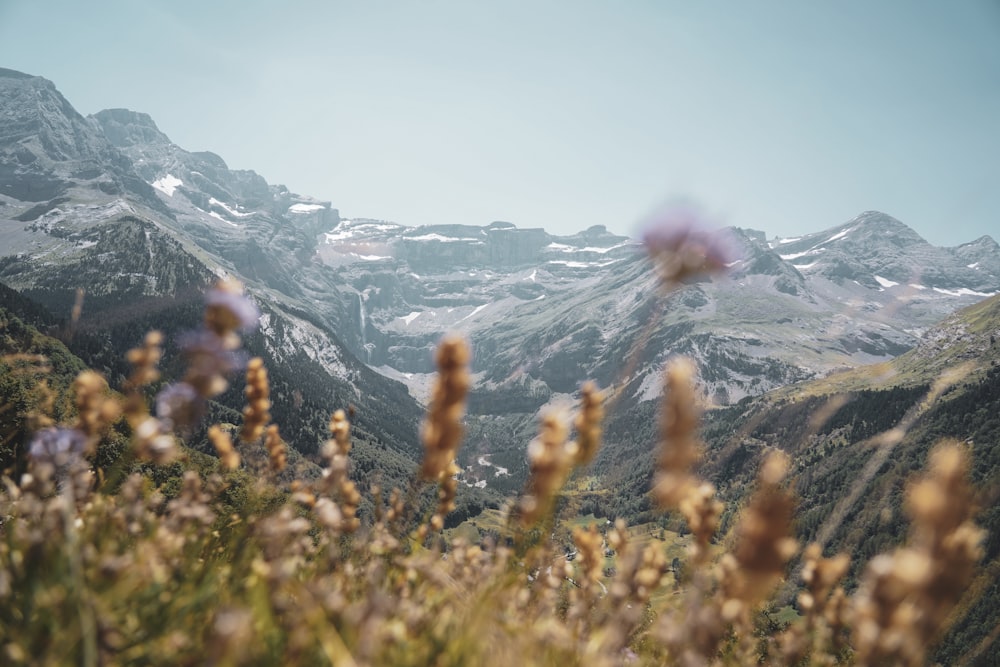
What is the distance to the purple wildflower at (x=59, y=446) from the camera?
446 centimetres

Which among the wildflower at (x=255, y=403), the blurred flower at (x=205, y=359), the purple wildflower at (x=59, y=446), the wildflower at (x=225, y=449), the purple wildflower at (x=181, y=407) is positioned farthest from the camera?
the wildflower at (x=225, y=449)

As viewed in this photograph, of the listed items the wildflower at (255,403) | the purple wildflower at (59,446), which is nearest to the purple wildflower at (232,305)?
the wildflower at (255,403)

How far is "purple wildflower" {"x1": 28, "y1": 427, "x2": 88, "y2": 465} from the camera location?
14.6 feet

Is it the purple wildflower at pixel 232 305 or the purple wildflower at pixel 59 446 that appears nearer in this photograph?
the purple wildflower at pixel 232 305

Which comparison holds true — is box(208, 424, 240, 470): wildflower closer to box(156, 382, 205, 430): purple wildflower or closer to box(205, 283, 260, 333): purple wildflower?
box(156, 382, 205, 430): purple wildflower

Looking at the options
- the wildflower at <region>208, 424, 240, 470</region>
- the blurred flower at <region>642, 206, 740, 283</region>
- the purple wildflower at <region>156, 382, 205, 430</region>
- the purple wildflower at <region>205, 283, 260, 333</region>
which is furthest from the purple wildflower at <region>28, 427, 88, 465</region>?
the blurred flower at <region>642, 206, 740, 283</region>

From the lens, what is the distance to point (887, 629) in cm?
263

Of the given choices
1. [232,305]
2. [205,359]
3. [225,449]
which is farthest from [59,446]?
[232,305]

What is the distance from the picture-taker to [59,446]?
4793 mm

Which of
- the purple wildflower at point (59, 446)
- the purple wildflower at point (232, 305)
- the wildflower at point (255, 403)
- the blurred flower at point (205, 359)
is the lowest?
the purple wildflower at point (59, 446)

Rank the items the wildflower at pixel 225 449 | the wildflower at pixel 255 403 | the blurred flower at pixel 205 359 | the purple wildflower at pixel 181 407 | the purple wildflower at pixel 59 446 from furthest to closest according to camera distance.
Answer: the wildflower at pixel 225 449, the wildflower at pixel 255 403, the purple wildflower at pixel 59 446, the purple wildflower at pixel 181 407, the blurred flower at pixel 205 359

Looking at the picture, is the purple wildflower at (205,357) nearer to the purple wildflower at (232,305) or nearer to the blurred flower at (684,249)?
the purple wildflower at (232,305)

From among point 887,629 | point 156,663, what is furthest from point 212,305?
point 887,629

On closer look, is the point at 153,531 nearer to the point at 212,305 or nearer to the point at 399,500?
the point at 212,305
